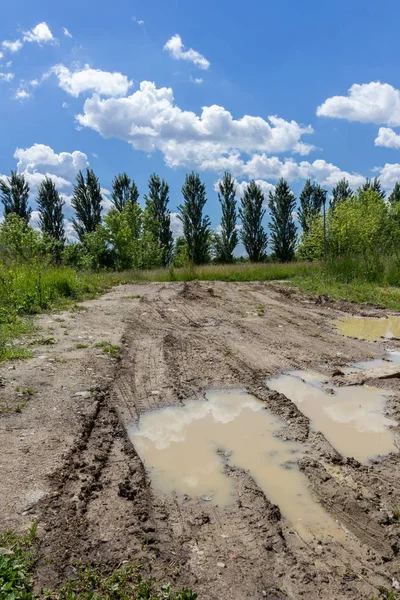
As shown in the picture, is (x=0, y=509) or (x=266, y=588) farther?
(x=0, y=509)

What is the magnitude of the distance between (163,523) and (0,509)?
0.96 metres

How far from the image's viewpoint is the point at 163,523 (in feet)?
8.18

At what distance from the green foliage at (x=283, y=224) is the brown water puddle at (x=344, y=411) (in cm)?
3490

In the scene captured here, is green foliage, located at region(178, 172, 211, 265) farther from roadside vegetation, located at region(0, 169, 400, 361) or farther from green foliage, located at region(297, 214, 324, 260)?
green foliage, located at region(297, 214, 324, 260)

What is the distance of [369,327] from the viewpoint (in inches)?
356

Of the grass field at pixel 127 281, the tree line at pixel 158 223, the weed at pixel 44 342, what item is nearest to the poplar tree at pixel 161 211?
the tree line at pixel 158 223

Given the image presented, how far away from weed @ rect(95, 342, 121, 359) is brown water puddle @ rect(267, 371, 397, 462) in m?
2.22

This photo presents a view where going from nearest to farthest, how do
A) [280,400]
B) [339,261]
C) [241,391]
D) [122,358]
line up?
[280,400] → [241,391] → [122,358] → [339,261]

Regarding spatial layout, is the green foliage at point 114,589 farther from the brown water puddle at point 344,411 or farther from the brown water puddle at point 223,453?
the brown water puddle at point 344,411

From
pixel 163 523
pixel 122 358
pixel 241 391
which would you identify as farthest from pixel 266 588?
pixel 122 358

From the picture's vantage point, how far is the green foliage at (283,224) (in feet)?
129

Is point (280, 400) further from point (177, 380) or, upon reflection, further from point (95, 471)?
point (95, 471)

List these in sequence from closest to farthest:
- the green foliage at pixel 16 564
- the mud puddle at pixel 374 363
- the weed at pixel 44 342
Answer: the green foliage at pixel 16 564 < the mud puddle at pixel 374 363 < the weed at pixel 44 342

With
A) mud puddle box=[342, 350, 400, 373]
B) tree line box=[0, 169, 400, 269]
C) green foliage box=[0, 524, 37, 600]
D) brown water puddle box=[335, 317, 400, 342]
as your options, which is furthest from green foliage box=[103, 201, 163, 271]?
green foliage box=[0, 524, 37, 600]
